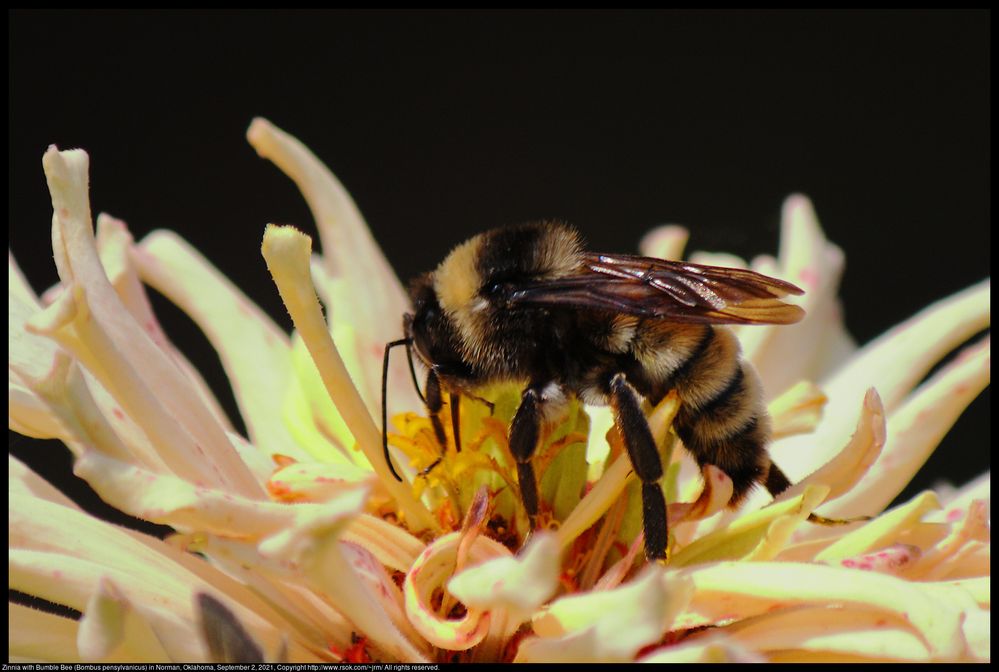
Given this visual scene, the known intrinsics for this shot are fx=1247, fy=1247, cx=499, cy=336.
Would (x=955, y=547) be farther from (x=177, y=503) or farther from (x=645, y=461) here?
(x=177, y=503)

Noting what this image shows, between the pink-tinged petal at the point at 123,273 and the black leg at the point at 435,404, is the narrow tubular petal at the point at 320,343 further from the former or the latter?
the pink-tinged petal at the point at 123,273

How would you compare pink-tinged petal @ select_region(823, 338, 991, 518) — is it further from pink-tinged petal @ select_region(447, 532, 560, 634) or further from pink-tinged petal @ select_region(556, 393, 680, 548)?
pink-tinged petal @ select_region(447, 532, 560, 634)

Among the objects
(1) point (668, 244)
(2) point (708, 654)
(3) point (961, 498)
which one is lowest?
(3) point (961, 498)

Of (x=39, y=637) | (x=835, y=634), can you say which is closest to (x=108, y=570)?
(x=39, y=637)

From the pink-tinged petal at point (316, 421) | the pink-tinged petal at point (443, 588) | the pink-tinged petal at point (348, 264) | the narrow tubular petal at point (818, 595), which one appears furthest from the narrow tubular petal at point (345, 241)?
the narrow tubular petal at point (818, 595)

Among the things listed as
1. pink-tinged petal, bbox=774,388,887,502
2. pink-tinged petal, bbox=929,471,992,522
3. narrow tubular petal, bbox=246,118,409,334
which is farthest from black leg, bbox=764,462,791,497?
narrow tubular petal, bbox=246,118,409,334
